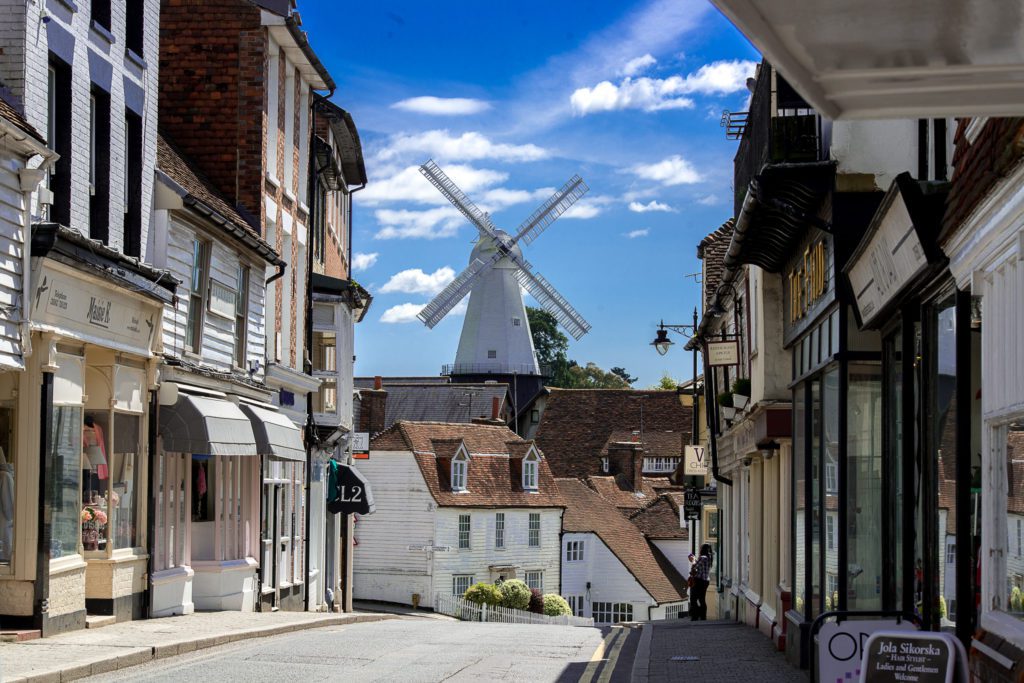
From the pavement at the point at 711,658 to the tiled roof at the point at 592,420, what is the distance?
5624 centimetres

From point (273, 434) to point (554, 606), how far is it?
33.8 m

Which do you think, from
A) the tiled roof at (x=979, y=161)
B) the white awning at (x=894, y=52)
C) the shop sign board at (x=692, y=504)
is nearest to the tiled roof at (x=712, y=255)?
the shop sign board at (x=692, y=504)

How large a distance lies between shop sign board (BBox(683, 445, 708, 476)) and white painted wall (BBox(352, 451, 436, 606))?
17521mm

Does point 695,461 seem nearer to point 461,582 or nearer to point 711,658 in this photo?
point 461,582

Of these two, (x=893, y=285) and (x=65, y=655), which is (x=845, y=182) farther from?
(x=65, y=655)

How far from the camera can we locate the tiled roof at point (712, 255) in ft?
124

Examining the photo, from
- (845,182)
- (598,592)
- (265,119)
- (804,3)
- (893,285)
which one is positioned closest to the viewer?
(804,3)

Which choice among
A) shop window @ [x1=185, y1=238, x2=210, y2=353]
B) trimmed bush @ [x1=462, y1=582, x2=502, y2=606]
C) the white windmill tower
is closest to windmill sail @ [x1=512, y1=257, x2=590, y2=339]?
the white windmill tower

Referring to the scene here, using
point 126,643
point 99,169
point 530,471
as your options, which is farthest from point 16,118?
point 530,471

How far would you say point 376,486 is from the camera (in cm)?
5822

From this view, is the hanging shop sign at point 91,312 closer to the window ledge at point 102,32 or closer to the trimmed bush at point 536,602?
the window ledge at point 102,32

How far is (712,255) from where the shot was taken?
39562mm

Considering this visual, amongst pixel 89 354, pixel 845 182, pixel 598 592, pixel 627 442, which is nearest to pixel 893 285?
pixel 845 182

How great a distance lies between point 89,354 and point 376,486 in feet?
134
